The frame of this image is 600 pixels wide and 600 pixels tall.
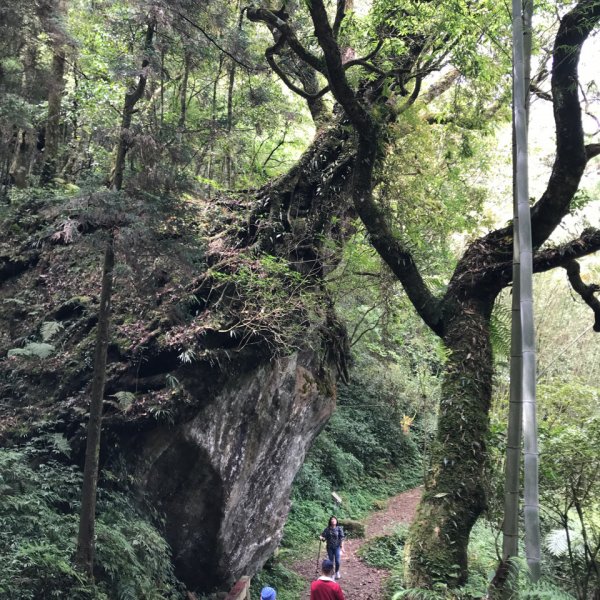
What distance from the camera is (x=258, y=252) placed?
849 centimetres

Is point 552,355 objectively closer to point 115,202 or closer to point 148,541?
point 148,541

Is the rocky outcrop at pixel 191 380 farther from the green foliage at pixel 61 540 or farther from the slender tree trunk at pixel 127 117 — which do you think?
the slender tree trunk at pixel 127 117

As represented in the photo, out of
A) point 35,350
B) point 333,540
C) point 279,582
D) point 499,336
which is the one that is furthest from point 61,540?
point 279,582

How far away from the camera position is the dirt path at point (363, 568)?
1003 centimetres

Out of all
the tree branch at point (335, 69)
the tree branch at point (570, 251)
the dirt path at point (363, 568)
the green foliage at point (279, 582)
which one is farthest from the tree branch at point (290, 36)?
the dirt path at point (363, 568)

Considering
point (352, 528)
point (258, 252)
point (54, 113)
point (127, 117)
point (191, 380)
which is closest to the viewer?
point (127, 117)

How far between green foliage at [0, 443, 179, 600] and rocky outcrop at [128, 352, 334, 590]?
51cm

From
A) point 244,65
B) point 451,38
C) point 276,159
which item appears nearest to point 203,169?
point 276,159

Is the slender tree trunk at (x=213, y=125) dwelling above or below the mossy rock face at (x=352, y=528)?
above

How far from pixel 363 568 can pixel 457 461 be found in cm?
749

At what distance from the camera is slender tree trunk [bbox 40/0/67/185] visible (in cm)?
953

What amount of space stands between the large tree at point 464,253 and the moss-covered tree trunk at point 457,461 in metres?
0.01

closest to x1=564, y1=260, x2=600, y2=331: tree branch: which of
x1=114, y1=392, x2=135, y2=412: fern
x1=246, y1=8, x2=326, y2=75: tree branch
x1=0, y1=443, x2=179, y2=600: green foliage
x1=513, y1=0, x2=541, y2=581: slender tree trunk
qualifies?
x1=513, y1=0, x2=541, y2=581: slender tree trunk

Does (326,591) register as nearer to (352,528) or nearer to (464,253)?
(464,253)
